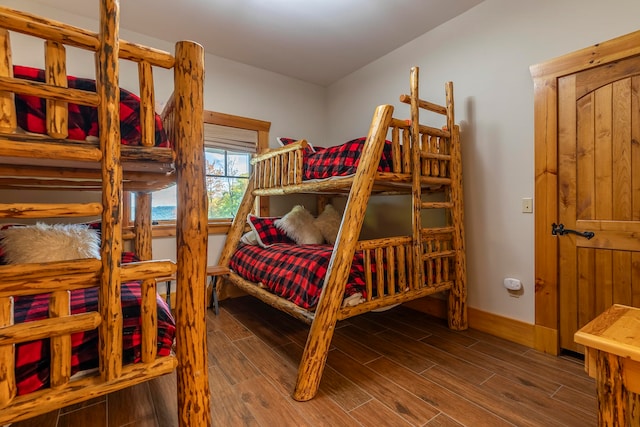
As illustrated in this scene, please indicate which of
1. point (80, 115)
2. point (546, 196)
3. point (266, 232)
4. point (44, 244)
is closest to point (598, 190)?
point (546, 196)

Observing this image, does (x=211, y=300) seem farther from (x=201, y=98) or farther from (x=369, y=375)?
(x=201, y=98)

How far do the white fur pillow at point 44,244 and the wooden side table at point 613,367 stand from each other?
2463 mm

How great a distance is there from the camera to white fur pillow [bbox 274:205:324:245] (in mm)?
3047

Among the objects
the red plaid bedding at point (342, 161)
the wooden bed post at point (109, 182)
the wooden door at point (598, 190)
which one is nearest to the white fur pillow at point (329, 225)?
the red plaid bedding at point (342, 161)

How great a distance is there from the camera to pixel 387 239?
2057 millimetres

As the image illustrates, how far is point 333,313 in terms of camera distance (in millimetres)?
1724

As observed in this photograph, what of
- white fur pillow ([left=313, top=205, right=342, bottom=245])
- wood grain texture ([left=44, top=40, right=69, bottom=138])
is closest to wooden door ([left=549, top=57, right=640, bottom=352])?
white fur pillow ([left=313, top=205, right=342, bottom=245])

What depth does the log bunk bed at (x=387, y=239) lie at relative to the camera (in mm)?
1746

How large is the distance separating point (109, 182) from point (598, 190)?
2586 millimetres

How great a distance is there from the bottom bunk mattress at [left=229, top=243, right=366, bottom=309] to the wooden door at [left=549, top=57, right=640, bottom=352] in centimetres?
140

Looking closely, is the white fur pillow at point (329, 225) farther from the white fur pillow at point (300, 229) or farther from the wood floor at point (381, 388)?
the wood floor at point (381, 388)

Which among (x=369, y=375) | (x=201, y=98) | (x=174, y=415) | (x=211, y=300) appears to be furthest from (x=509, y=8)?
(x=211, y=300)

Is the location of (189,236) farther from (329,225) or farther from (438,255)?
(329,225)

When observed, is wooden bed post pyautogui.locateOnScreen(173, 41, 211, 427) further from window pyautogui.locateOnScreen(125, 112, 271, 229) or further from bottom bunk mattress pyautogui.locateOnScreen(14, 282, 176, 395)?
window pyautogui.locateOnScreen(125, 112, 271, 229)
